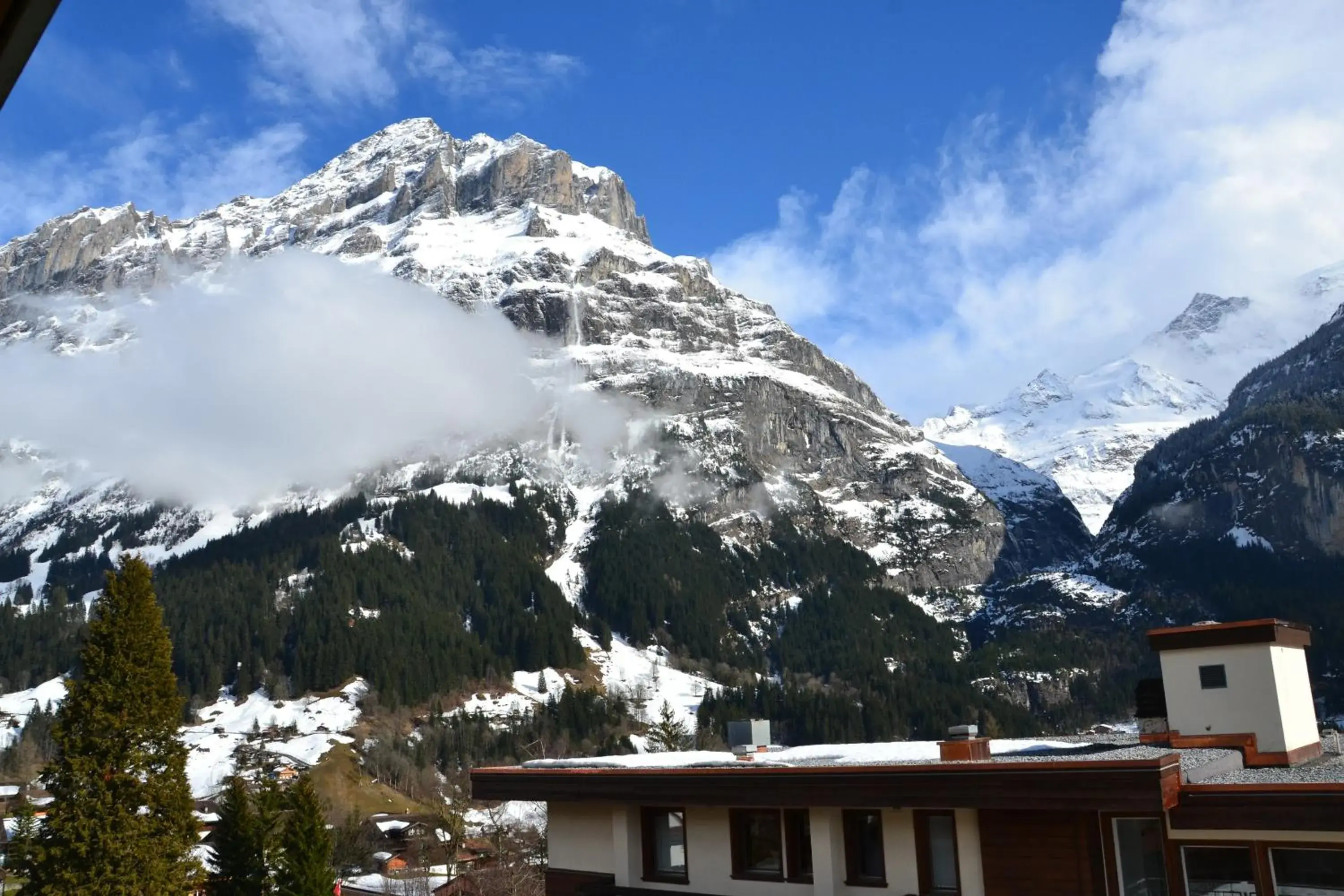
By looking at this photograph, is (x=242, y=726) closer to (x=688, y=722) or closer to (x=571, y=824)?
(x=688, y=722)

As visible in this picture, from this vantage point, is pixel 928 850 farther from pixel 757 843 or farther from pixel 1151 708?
pixel 1151 708

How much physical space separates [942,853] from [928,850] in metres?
0.26

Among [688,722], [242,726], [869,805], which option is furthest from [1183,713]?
[242,726]

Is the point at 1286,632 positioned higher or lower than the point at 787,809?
higher

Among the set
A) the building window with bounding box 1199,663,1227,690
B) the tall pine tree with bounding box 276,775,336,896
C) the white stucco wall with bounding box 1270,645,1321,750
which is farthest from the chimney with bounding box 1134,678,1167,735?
the tall pine tree with bounding box 276,775,336,896

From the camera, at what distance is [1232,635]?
26328 millimetres

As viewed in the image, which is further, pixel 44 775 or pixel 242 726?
pixel 242 726

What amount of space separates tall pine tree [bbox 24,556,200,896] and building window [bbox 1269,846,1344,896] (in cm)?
3390

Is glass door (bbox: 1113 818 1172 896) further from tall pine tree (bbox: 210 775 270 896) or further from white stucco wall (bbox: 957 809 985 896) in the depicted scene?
tall pine tree (bbox: 210 775 270 896)

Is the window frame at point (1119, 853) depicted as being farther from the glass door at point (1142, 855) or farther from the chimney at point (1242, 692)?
the chimney at point (1242, 692)

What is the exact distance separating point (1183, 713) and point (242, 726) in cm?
19081

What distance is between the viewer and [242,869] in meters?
58.1

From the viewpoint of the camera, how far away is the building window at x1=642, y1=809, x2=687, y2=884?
23719mm

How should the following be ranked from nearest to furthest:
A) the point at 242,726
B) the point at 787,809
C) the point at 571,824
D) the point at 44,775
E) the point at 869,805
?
1. the point at 869,805
2. the point at 787,809
3. the point at 571,824
4. the point at 44,775
5. the point at 242,726
